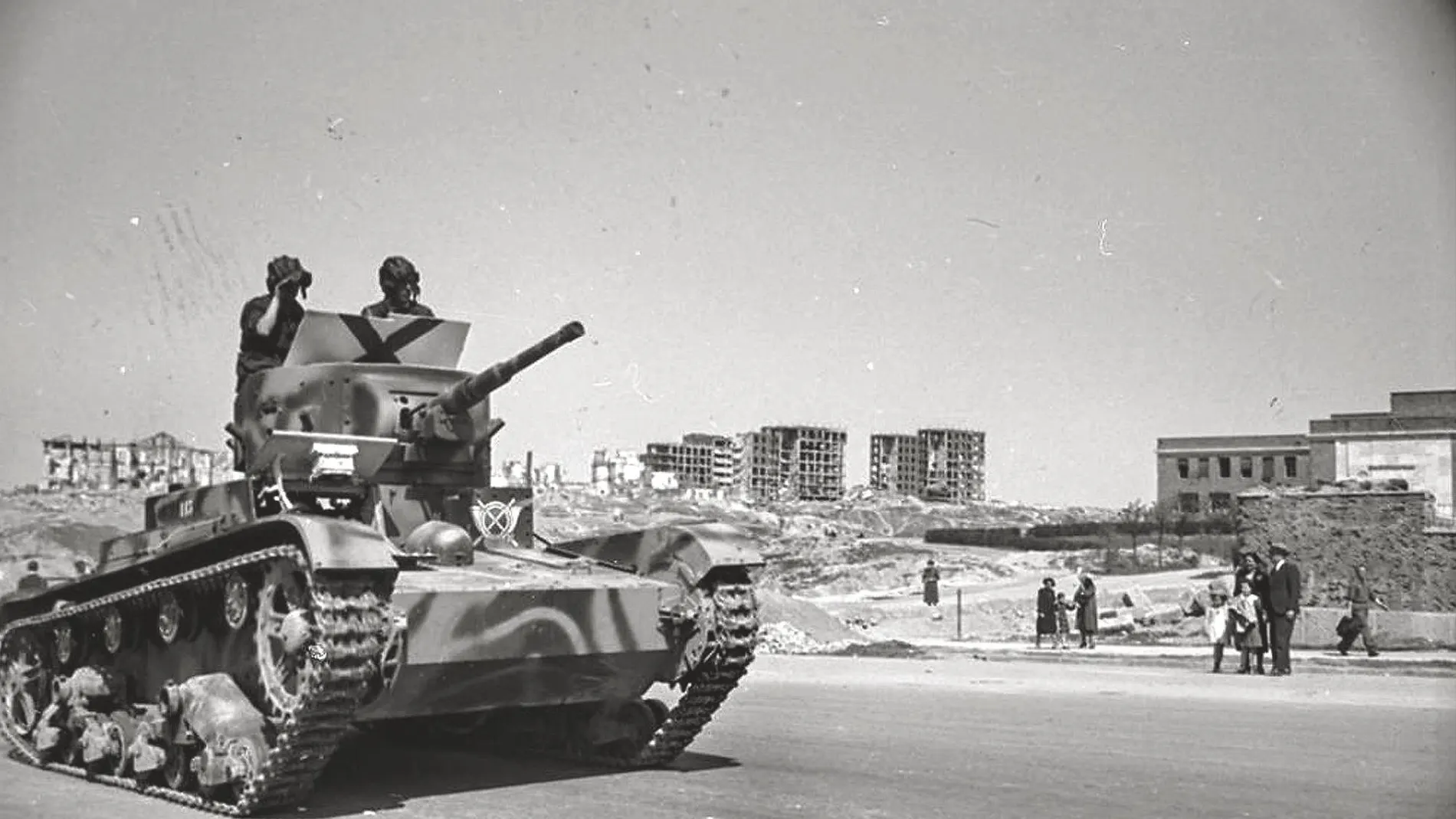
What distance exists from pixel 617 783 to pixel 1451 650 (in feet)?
63.6

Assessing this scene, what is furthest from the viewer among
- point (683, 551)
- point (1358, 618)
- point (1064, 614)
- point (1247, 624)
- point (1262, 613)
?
point (1064, 614)

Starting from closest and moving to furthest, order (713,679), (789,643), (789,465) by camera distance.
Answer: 1. (713,679)
2. (789,643)
3. (789,465)

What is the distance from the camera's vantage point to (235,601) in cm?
986

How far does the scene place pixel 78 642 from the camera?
39.6ft

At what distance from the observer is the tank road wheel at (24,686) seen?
1245 centimetres

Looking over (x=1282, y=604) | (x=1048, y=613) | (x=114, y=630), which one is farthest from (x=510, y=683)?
(x=1048, y=613)

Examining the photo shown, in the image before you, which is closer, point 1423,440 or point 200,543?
point 200,543

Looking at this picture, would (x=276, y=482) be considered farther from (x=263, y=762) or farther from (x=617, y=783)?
(x=617, y=783)

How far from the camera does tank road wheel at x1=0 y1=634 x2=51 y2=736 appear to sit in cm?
1245

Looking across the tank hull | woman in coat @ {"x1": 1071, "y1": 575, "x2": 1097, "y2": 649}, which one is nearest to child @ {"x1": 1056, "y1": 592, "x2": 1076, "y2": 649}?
woman in coat @ {"x1": 1071, "y1": 575, "x2": 1097, "y2": 649}

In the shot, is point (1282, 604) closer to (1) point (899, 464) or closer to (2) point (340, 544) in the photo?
(2) point (340, 544)

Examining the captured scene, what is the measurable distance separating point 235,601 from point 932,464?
80563 millimetres

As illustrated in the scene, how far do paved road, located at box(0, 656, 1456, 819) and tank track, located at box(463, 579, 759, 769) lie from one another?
0.22 metres

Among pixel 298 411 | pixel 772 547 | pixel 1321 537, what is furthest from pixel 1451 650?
pixel 772 547
